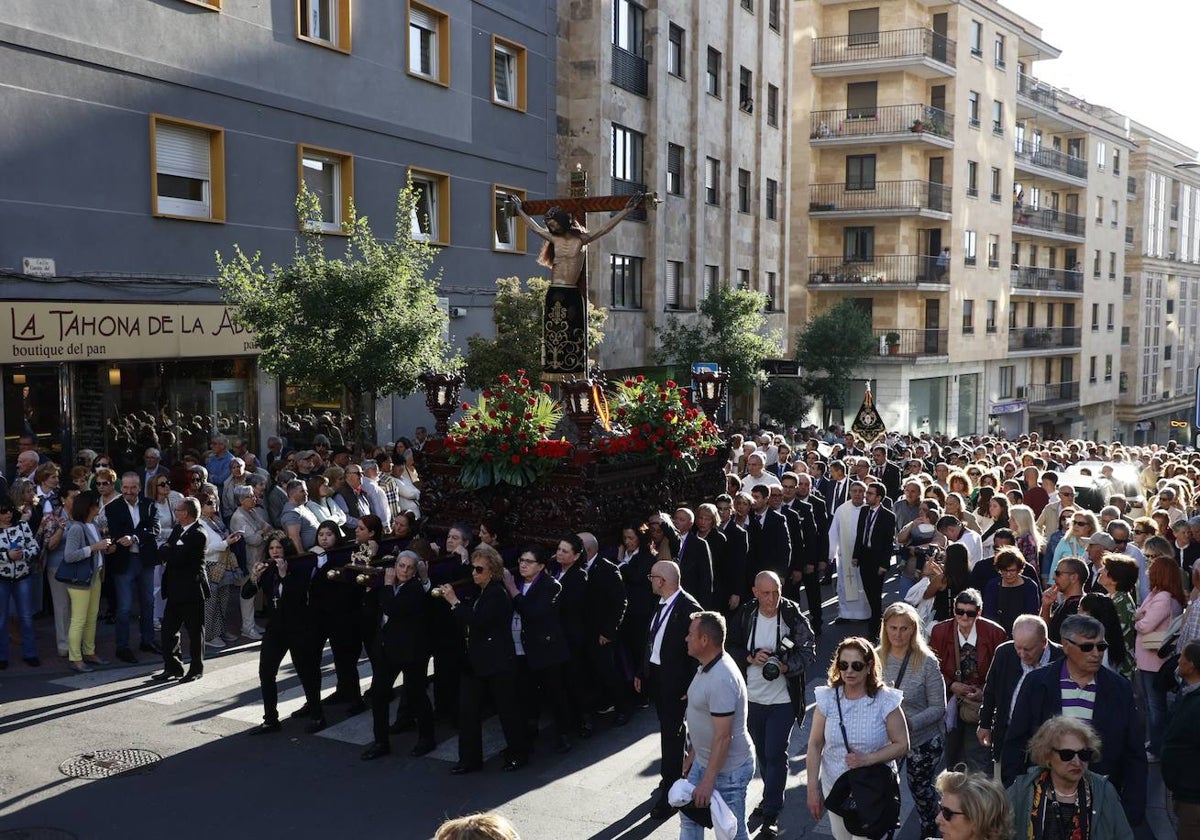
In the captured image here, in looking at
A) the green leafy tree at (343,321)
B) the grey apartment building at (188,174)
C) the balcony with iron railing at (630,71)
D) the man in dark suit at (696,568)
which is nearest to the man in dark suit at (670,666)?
the man in dark suit at (696,568)

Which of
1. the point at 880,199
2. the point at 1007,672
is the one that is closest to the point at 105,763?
the point at 1007,672

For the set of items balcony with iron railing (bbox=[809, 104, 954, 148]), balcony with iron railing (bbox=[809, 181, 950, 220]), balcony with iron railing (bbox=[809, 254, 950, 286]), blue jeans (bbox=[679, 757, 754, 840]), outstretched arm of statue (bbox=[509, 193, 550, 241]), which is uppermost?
Result: balcony with iron railing (bbox=[809, 104, 954, 148])

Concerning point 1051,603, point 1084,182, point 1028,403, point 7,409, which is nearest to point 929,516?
point 1051,603

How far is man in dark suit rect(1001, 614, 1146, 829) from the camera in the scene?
607 cm

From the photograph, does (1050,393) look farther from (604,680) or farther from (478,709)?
(478,709)

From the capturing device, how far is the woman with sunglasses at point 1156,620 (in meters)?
→ 8.85

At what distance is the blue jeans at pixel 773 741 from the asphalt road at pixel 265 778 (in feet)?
1.04

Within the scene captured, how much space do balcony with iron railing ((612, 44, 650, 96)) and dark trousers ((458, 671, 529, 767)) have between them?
71.3 feet

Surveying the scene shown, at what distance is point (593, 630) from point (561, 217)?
5.13m

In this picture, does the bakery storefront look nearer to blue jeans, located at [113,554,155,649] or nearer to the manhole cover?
blue jeans, located at [113,554,155,649]

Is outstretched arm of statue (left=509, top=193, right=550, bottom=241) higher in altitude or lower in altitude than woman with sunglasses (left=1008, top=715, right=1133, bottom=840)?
higher

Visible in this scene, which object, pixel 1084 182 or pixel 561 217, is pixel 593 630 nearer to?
pixel 561 217

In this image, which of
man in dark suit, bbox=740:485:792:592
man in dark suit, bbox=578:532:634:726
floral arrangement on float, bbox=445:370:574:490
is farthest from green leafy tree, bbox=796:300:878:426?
man in dark suit, bbox=578:532:634:726

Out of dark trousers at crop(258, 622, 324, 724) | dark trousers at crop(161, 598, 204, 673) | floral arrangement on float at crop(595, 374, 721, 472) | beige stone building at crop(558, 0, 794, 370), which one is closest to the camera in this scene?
dark trousers at crop(258, 622, 324, 724)
